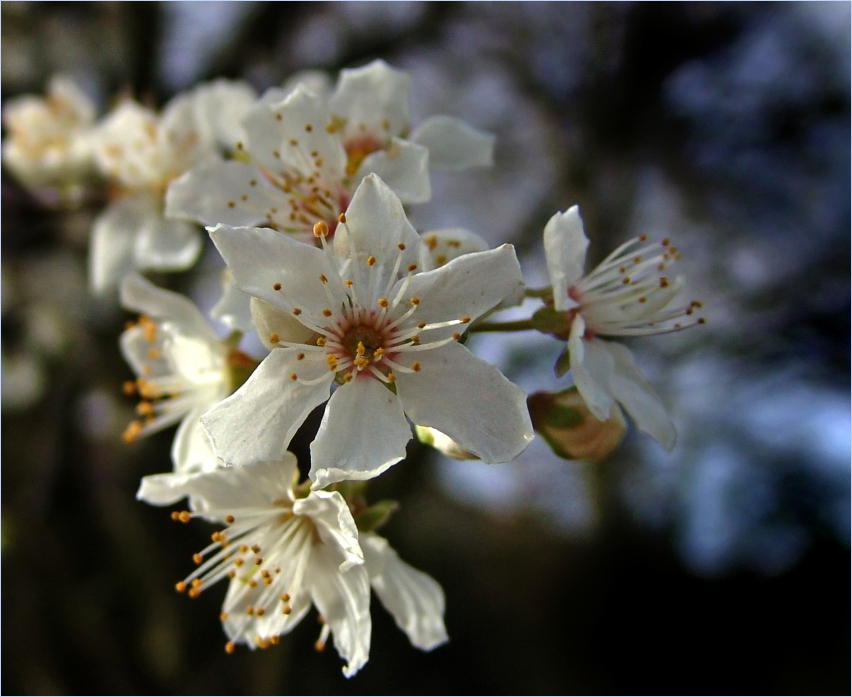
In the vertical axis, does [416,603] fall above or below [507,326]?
below

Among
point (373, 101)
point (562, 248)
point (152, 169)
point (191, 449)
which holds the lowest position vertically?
point (191, 449)

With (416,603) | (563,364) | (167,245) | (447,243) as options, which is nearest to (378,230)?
(447,243)

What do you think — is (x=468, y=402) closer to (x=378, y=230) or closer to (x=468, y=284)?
(x=468, y=284)

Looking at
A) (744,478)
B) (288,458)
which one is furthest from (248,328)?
(744,478)

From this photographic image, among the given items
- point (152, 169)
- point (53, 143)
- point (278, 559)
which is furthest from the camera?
point (53, 143)

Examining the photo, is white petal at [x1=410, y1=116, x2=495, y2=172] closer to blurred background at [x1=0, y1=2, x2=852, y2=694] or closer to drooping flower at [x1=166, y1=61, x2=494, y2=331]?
drooping flower at [x1=166, y1=61, x2=494, y2=331]

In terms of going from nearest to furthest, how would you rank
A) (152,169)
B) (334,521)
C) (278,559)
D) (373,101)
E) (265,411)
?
(265,411) → (334,521) → (278,559) → (373,101) → (152,169)
